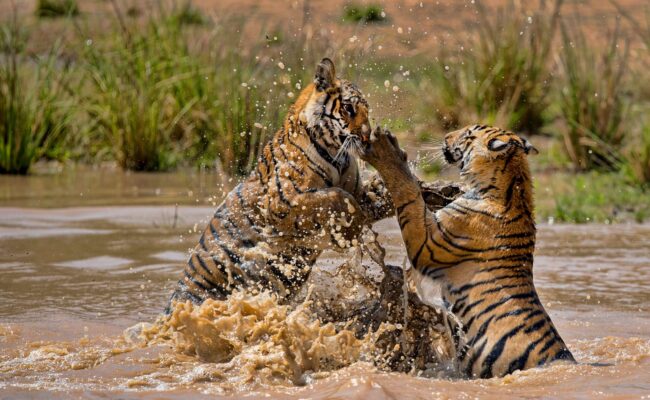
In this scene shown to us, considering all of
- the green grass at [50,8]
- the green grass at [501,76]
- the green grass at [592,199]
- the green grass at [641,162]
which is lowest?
the green grass at [592,199]

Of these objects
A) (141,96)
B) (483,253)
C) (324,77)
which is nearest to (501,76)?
(141,96)

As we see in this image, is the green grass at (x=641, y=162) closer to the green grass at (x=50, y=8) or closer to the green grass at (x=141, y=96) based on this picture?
the green grass at (x=141, y=96)

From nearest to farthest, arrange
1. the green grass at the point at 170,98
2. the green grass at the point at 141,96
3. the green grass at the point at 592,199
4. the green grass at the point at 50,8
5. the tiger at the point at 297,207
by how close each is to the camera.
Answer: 1. the tiger at the point at 297,207
2. the green grass at the point at 592,199
3. the green grass at the point at 170,98
4. the green grass at the point at 141,96
5. the green grass at the point at 50,8

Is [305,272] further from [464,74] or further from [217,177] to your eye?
[464,74]

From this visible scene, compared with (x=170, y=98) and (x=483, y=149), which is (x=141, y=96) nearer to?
(x=170, y=98)

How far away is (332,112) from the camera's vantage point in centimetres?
589

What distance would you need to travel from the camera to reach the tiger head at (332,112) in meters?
5.84

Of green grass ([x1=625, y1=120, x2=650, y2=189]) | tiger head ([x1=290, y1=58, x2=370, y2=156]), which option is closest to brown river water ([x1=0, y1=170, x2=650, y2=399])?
tiger head ([x1=290, y1=58, x2=370, y2=156])

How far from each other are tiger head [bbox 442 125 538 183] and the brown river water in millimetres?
962

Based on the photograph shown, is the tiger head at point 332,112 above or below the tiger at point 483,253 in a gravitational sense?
above

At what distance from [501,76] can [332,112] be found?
8.00m

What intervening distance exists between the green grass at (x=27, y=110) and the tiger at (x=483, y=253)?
7700mm

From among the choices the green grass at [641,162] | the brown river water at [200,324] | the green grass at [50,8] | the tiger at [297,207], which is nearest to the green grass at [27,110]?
the brown river water at [200,324]

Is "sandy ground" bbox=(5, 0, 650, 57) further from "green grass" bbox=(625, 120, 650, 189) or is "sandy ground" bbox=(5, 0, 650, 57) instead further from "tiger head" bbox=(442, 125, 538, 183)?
"tiger head" bbox=(442, 125, 538, 183)
